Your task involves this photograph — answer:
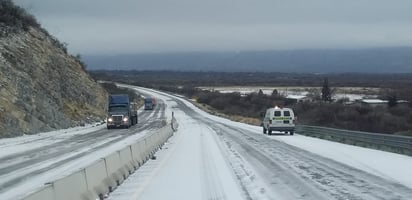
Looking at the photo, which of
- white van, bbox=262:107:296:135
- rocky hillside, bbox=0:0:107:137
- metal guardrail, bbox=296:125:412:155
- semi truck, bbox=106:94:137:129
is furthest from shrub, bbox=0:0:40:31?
metal guardrail, bbox=296:125:412:155

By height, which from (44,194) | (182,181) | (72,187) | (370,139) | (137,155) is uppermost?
(44,194)

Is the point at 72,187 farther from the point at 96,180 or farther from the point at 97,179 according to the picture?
the point at 97,179

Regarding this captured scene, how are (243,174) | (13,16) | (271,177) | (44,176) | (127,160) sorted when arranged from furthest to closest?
(13,16)
(44,176)
(127,160)
(243,174)
(271,177)

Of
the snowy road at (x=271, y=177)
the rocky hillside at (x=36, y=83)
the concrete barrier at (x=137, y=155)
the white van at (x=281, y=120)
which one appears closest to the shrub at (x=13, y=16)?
the rocky hillside at (x=36, y=83)

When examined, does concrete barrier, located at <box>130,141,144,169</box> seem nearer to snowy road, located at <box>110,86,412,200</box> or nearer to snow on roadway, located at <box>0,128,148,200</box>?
snowy road, located at <box>110,86,412,200</box>

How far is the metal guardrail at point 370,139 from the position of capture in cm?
2523

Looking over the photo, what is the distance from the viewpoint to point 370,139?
3000cm

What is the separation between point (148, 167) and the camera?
784 inches

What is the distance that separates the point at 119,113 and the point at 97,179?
42659 mm

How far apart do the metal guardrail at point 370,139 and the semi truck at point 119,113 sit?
18.1 m

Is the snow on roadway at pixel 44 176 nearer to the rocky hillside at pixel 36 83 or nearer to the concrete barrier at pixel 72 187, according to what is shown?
the concrete barrier at pixel 72 187

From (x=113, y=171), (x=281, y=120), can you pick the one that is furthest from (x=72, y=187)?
(x=281, y=120)

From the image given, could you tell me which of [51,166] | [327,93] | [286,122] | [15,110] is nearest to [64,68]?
[15,110]

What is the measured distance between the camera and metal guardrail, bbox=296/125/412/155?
25234 mm
